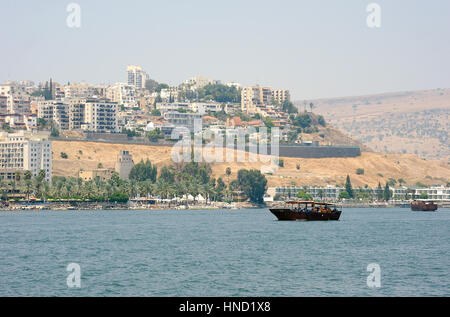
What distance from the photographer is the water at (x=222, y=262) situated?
138 ft

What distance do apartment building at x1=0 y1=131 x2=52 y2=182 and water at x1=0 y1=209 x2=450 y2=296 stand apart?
98.5m

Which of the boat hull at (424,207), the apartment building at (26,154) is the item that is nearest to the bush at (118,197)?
the apartment building at (26,154)

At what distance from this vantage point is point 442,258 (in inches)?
2309

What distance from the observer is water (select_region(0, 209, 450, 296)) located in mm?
42188

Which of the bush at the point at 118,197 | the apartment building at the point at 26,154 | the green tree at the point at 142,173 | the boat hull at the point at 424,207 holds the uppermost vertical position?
the apartment building at the point at 26,154

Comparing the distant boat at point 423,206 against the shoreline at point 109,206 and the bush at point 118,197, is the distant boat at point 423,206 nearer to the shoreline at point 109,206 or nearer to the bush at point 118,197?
the shoreline at point 109,206

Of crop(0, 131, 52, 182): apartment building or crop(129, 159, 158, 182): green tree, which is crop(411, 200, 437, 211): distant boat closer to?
crop(129, 159, 158, 182): green tree

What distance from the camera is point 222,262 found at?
54562 mm

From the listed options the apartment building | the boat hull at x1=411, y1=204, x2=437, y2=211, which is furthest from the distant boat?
the apartment building

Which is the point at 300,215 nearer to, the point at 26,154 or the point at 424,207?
the point at 424,207

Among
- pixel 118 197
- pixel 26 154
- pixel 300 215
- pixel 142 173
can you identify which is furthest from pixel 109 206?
pixel 300 215

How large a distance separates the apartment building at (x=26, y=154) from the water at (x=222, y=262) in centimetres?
9848
